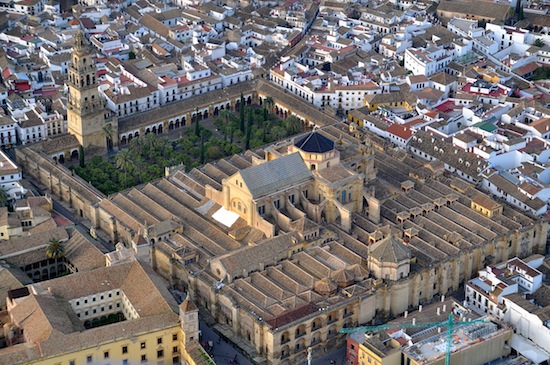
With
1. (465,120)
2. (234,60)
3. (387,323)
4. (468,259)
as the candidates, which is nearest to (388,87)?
(465,120)

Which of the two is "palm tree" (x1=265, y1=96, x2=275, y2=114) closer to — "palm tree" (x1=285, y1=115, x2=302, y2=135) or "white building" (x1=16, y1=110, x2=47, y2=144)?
"palm tree" (x1=285, y1=115, x2=302, y2=135)

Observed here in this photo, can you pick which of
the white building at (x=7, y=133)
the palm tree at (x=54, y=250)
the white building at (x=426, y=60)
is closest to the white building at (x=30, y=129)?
the white building at (x=7, y=133)

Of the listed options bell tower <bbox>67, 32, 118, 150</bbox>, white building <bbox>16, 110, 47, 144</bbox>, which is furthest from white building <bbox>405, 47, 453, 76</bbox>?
white building <bbox>16, 110, 47, 144</bbox>

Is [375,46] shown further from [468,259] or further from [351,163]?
[468,259]

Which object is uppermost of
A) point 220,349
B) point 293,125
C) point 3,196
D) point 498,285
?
point 293,125

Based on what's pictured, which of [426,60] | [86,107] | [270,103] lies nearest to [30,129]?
[86,107]

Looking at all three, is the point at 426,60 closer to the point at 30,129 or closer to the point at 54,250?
the point at 30,129
